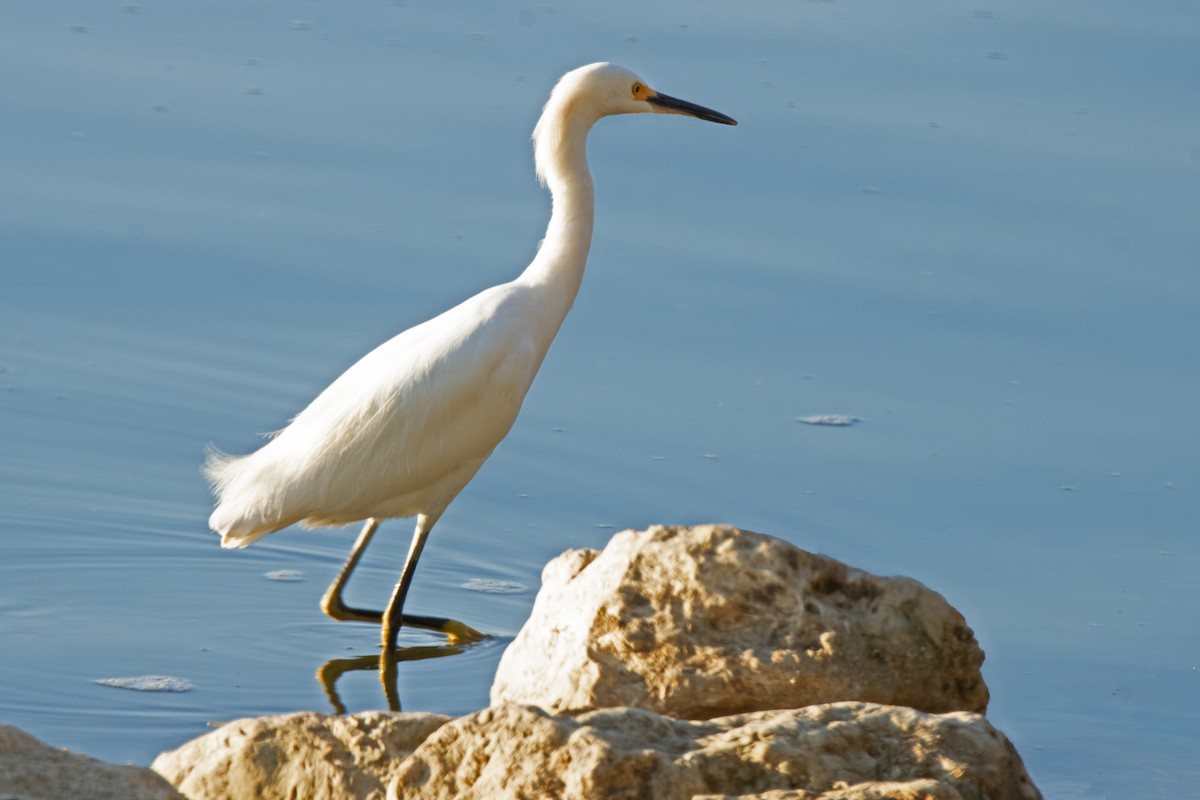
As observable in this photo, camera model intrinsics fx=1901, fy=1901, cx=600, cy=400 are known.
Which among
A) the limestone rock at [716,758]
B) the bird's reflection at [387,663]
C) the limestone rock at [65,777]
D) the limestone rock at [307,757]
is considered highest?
the limestone rock at [716,758]

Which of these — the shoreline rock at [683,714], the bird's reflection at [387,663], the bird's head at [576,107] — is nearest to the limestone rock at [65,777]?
the shoreline rock at [683,714]

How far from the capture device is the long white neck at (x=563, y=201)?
6672 millimetres

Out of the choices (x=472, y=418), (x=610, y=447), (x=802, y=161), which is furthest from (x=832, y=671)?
(x=802, y=161)

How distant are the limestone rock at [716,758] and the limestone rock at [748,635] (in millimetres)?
585

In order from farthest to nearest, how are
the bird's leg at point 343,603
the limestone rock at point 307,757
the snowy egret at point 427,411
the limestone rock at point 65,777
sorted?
1. the bird's leg at point 343,603
2. the snowy egret at point 427,411
3. the limestone rock at point 307,757
4. the limestone rock at point 65,777

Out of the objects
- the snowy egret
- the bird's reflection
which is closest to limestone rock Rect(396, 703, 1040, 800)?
the bird's reflection

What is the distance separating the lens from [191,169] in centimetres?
960

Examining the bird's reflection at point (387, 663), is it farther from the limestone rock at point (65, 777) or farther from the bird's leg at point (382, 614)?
the limestone rock at point (65, 777)

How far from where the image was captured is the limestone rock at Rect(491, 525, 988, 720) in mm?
4535

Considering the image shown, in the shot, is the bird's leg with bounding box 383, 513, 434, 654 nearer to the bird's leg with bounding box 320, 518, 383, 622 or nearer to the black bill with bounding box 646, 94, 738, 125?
the bird's leg with bounding box 320, 518, 383, 622

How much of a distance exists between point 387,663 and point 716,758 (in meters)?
2.92

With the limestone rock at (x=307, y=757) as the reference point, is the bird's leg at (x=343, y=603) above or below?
below

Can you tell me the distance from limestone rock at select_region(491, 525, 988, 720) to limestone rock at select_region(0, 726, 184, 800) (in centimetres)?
130

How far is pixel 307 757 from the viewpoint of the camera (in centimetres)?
408
